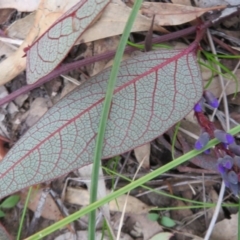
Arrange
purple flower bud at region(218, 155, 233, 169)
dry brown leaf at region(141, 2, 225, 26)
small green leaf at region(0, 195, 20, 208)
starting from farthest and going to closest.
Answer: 1. small green leaf at region(0, 195, 20, 208)
2. dry brown leaf at region(141, 2, 225, 26)
3. purple flower bud at region(218, 155, 233, 169)

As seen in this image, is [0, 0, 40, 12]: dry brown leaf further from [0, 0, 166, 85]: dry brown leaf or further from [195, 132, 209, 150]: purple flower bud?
[195, 132, 209, 150]: purple flower bud

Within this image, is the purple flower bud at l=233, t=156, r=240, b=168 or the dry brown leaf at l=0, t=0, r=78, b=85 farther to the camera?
the dry brown leaf at l=0, t=0, r=78, b=85

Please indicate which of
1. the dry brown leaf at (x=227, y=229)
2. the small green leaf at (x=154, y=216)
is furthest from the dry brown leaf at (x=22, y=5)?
the dry brown leaf at (x=227, y=229)

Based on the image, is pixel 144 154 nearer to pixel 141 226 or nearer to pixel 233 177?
pixel 141 226

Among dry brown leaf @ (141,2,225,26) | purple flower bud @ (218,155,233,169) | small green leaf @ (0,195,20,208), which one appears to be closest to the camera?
purple flower bud @ (218,155,233,169)

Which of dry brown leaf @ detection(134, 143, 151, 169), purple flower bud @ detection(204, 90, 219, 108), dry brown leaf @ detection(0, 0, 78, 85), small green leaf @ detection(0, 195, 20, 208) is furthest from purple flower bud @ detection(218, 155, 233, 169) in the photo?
small green leaf @ detection(0, 195, 20, 208)

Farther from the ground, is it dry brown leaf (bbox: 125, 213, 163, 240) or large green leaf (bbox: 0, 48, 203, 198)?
large green leaf (bbox: 0, 48, 203, 198)

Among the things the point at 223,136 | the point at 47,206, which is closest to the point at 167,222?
the point at 47,206

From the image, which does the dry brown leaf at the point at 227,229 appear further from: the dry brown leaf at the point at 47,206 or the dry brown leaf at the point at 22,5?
the dry brown leaf at the point at 22,5
